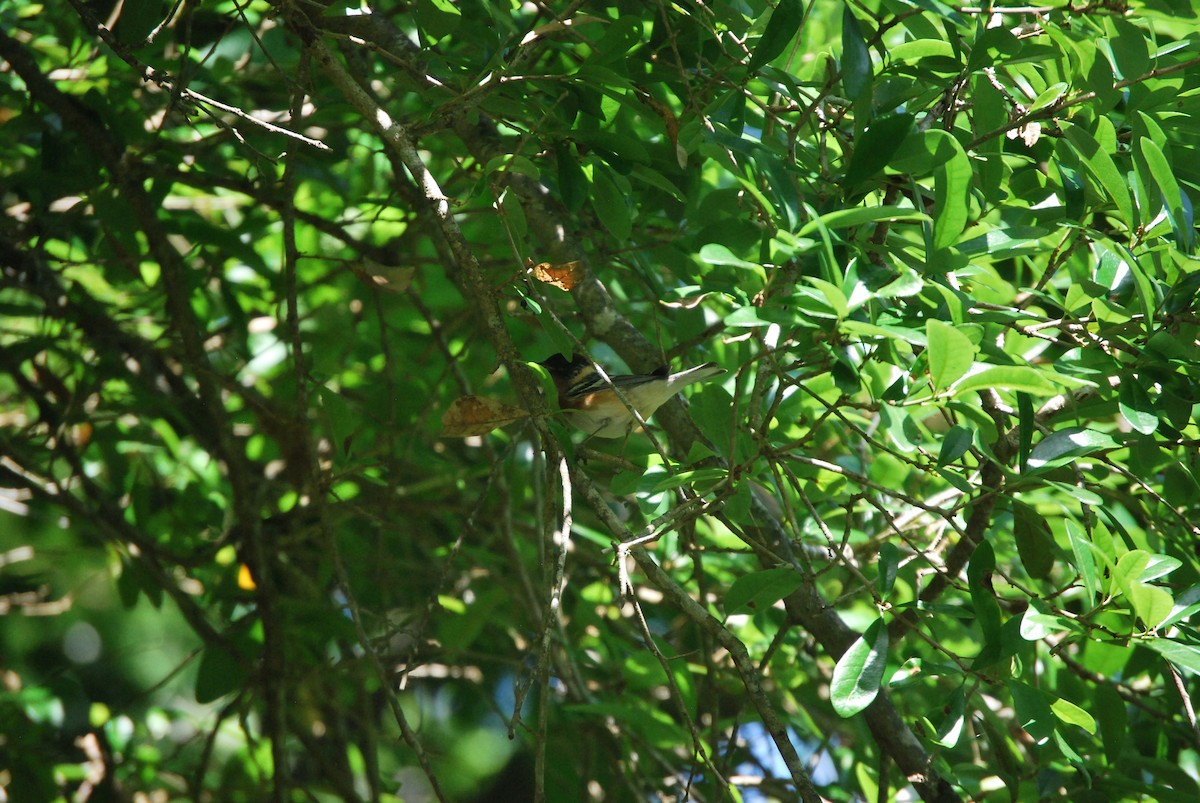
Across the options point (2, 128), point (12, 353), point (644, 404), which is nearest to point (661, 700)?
point (644, 404)

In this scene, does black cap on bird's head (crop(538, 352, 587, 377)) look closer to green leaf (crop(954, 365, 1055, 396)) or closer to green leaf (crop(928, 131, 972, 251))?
green leaf (crop(928, 131, 972, 251))

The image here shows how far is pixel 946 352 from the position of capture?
1.78 metres

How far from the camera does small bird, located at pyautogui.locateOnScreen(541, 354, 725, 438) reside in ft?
11.0

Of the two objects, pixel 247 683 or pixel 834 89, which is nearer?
pixel 834 89

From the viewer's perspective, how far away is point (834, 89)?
104 inches

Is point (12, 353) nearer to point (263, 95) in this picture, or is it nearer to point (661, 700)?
point (263, 95)

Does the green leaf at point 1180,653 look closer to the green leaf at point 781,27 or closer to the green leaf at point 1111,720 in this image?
the green leaf at point 1111,720

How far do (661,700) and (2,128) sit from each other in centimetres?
338

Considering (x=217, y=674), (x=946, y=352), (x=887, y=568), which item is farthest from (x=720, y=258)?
(x=217, y=674)

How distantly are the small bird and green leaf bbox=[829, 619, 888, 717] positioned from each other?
70 cm

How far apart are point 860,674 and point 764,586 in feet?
1.33

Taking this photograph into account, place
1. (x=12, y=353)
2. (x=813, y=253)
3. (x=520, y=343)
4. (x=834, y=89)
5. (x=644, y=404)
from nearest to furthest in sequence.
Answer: (x=813, y=253)
(x=834, y=89)
(x=644, y=404)
(x=12, y=353)
(x=520, y=343)

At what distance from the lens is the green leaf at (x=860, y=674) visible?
203 centimetres

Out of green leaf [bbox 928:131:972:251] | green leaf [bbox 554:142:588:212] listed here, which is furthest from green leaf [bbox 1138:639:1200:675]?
green leaf [bbox 554:142:588:212]
